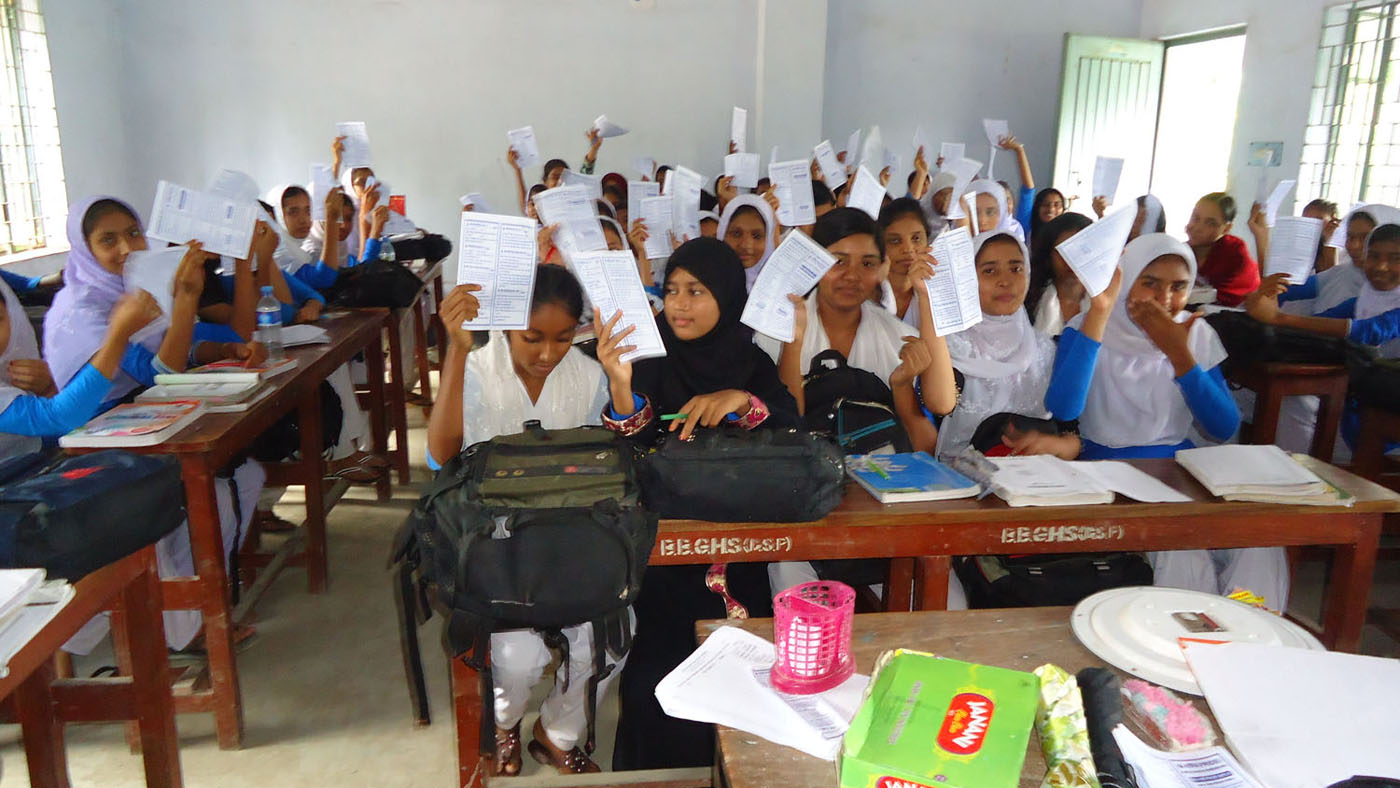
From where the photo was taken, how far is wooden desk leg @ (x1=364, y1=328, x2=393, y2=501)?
3.80 metres

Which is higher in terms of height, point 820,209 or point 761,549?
point 820,209

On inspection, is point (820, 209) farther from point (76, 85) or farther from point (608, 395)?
point (76, 85)

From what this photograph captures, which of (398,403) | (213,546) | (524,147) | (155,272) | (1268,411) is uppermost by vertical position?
(524,147)

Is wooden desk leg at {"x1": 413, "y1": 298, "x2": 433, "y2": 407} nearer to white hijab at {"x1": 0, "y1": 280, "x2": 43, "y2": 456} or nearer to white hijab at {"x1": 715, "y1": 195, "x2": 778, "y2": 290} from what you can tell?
white hijab at {"x1": 715, "y1": 195, "x2": 778, "y2": 290}

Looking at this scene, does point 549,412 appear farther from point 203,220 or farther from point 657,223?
point 657,223

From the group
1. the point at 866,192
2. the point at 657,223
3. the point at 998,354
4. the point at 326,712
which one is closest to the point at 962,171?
the point at 866,192

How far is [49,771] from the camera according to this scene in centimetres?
177

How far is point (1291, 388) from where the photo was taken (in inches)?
121

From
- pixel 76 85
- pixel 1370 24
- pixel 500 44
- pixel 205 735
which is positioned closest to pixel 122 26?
pixel 76 85

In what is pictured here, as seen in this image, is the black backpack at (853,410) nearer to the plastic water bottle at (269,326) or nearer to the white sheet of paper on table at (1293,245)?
the plastic water bottle at (269,326)

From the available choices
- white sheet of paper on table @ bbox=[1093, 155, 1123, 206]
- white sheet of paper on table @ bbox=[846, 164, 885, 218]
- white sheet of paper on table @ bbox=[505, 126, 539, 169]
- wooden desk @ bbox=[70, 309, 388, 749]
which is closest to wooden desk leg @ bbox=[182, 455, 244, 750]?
wooden desk @ bbox=[70, 309, 388, 749]

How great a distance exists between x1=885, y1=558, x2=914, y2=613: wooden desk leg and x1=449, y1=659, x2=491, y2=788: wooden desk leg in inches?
33.0

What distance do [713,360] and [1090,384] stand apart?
113cm

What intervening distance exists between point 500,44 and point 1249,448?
20.3 feet
